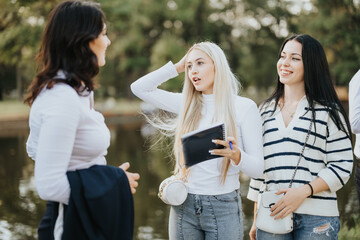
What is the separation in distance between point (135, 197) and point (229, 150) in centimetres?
528

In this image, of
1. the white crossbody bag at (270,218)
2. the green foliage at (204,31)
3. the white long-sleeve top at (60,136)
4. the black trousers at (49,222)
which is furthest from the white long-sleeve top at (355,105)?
the green foliage at (204,31)

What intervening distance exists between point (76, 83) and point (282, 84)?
1.39m

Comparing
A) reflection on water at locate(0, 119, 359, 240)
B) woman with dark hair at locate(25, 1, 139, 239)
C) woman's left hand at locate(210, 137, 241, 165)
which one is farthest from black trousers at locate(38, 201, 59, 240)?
reflection on water at locate(0, 119, 359, 240)

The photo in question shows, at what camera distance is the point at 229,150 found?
206cm

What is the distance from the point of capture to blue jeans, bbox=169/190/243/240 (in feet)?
7.42

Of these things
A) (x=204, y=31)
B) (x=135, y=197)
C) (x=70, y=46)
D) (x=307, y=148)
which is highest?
(x=204, y=31)

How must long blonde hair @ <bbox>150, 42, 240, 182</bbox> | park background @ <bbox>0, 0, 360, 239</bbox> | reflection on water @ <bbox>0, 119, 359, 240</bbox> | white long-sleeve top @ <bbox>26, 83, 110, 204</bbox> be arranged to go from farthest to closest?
park background @ <bbox>0, 0, 360, 239</bbox> → reflection on water @ <bbox>0, 119, 359, 240</bbox> → long blonde hair @ <bbox>150, 42, 240, 182</bbox> → white long-sleeve top @ <bbox>26, 83, 110, 204</bbox>

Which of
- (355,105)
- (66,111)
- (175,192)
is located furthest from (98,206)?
(355,105)

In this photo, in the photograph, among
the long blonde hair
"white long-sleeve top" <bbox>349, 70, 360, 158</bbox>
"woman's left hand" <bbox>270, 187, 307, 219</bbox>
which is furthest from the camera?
"white long-sleeve top" <bbox>349, 70, 360, 158</bbox>

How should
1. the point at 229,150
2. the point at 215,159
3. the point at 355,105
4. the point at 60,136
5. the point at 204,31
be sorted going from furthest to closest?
the point at 204,31
the point at 355,105
the point at 215,159
the point at 229,150
the point at 60,136

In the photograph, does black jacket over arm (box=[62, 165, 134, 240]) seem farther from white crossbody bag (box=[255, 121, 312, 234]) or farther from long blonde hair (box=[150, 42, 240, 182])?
white crossbody bag (box=[255, 121, 312, 234])

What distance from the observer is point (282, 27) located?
32.1m

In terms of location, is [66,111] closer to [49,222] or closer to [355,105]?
[49,222]

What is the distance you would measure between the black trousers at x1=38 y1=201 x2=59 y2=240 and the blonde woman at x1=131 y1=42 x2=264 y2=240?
811mm
